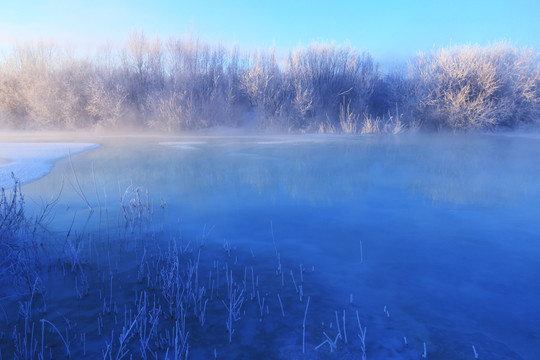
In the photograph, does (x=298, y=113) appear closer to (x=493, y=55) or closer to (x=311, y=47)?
(x=311, y=47)

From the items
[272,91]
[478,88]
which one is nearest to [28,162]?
[272,91]

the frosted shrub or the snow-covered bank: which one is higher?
the frosted shrub

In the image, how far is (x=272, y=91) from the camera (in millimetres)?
20672

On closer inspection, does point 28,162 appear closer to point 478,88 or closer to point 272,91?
point 272,91

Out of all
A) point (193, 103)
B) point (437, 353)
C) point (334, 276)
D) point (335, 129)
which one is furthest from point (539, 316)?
point (193, 103)

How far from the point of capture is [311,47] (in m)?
22.8

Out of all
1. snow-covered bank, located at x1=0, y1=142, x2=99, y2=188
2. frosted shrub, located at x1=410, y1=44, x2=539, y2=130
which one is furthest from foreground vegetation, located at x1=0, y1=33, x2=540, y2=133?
snow-covered bank, located at x1=0, y1=142, x2=99, y2=188

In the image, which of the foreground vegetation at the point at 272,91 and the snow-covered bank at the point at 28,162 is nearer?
the snow-covered bank at the point at 28,162

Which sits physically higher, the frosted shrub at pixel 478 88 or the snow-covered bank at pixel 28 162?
the frosted shrub at pixel 478 88

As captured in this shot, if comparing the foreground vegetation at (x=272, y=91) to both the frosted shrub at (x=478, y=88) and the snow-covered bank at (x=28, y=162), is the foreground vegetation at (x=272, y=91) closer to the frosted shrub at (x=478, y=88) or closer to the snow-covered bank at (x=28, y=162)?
the frosted shrub at (x=478, y=88)

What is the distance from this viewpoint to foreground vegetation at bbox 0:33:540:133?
18359 millimetres

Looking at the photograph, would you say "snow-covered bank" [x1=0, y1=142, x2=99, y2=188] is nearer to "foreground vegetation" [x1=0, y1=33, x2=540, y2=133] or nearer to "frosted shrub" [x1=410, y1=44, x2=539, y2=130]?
"foreground vegetation" [x1=0, y1=33, x2=540, y2=133]

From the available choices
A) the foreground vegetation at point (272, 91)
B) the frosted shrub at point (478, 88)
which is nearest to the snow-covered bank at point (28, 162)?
the foreground vegetation at point (272, 91)

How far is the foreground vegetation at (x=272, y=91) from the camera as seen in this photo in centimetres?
1836
